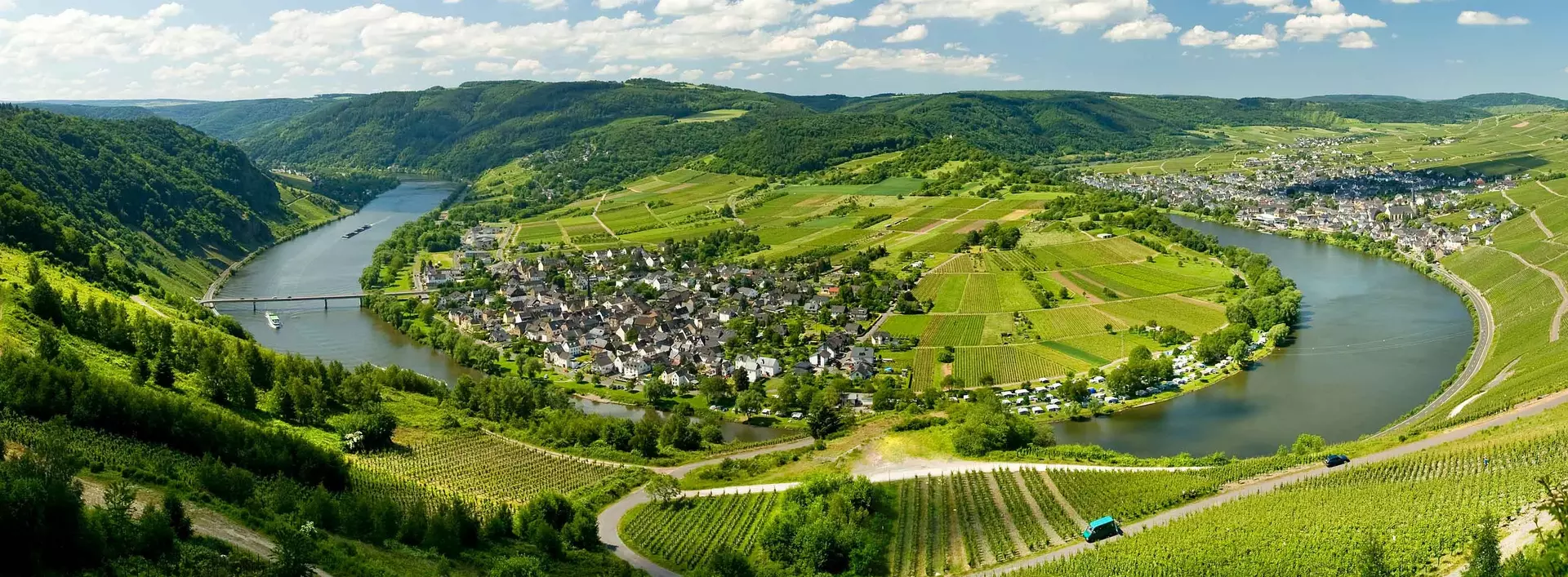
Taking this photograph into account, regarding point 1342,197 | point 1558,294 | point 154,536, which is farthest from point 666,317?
point 1342,197

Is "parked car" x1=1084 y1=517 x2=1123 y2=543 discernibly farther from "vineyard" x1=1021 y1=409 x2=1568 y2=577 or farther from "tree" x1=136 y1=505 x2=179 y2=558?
"tree" x1=136 y1=505 x2=179 y2=558

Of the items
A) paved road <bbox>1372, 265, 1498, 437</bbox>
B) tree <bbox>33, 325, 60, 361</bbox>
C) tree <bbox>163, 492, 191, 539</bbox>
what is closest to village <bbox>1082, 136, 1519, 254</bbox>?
paved road <bbox>1372, 265, 1498, 437</bbox>

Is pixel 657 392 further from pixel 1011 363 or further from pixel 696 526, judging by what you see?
pixel 1011 363

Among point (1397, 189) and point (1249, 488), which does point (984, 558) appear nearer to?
point (1249, 488)

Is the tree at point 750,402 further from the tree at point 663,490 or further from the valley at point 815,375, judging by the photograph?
the tree at point 663,490

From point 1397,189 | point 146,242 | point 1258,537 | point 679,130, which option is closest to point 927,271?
point 1258,537
